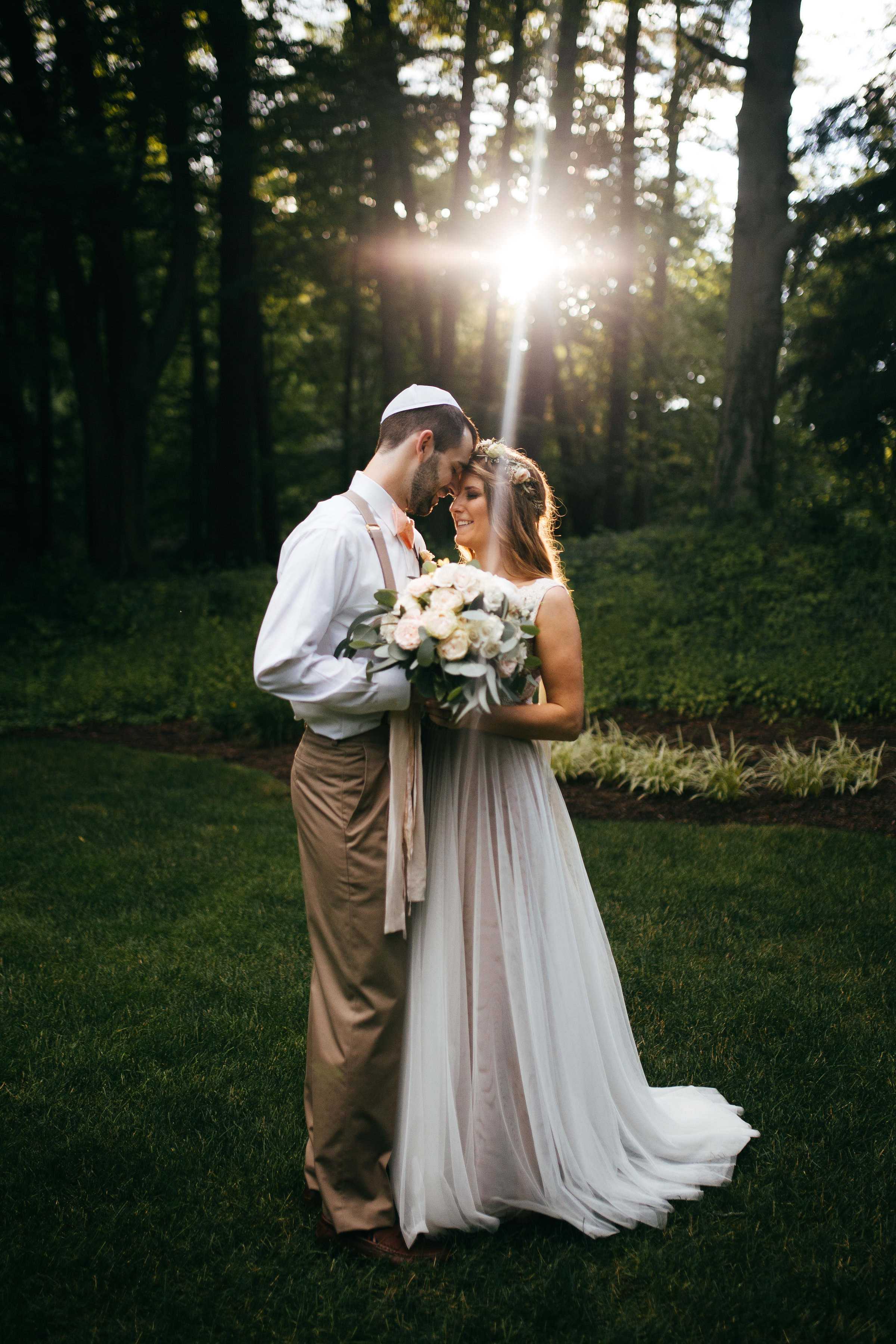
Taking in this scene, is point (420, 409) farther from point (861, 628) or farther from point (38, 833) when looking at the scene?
point (861, 628)

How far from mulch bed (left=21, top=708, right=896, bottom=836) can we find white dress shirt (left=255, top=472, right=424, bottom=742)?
4754 millimetres

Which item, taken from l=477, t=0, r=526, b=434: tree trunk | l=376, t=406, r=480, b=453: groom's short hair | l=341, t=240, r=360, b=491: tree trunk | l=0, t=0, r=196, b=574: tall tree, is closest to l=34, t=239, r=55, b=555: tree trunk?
l=0, t=0, r=196, b=574: tall tree

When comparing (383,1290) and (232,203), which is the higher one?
(232,203)

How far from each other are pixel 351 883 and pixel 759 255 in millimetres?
12915

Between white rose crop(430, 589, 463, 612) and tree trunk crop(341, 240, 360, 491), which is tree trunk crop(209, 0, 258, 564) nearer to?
tree trunk crop(341, 240, 360, 491)

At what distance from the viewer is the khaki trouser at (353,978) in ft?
8.93

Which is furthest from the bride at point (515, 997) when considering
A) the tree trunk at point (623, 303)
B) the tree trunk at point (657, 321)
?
the tree trunk at point (623, 303)

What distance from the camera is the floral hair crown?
311 cm

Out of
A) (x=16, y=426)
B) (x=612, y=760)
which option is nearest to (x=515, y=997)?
(x=612, y=760)

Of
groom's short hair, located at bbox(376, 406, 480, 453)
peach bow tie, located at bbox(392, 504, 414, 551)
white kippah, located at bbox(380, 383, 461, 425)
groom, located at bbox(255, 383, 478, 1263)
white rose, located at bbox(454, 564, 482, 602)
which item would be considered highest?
white kippah, located at bbox(380, 383, 461, 425)

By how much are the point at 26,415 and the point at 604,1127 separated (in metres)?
21.9

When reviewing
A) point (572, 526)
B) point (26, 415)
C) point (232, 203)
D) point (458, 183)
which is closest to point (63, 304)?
point (232, 203)

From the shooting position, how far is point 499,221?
19250 millimetres

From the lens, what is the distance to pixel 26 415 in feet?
A: 69.5
